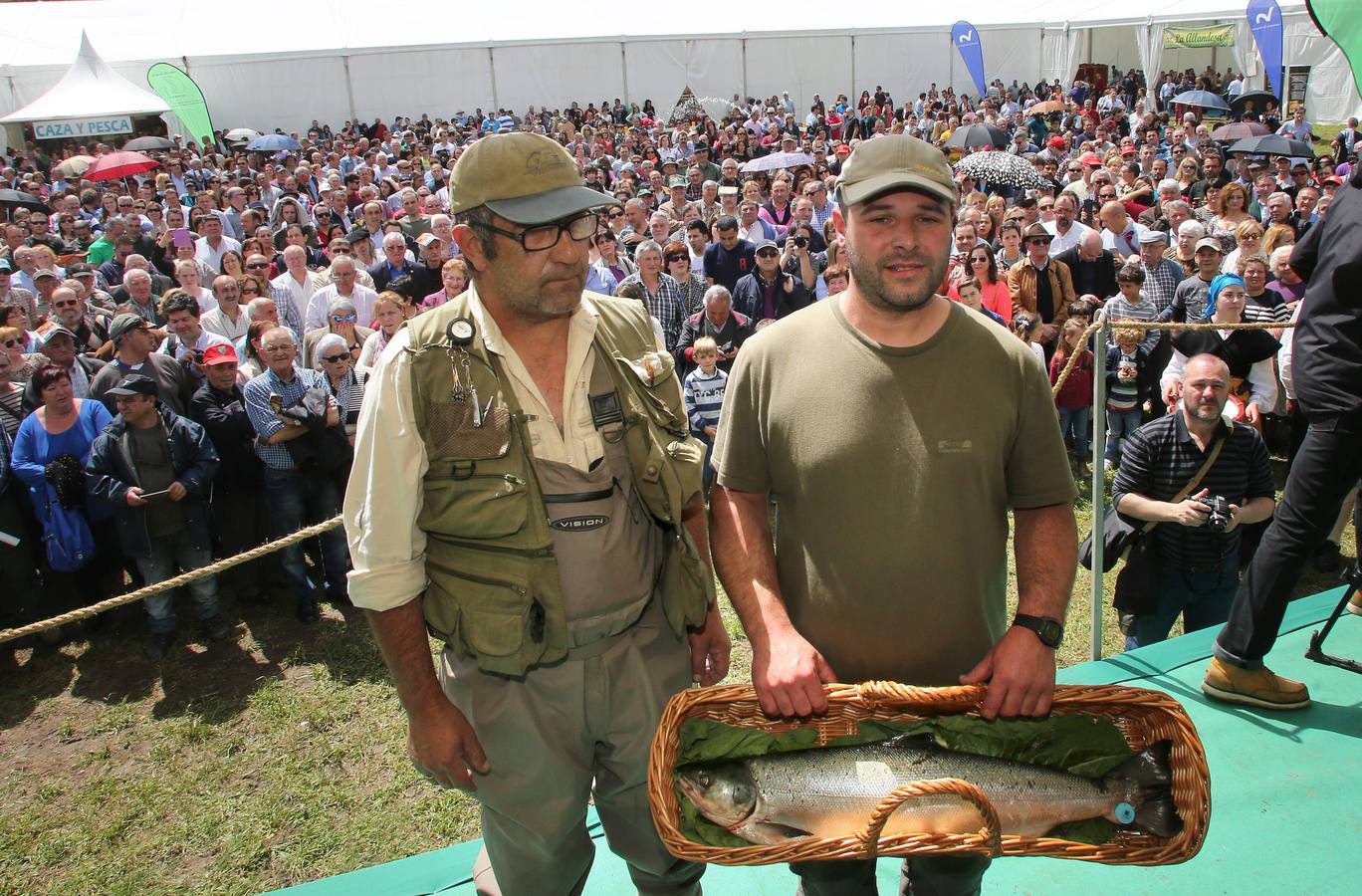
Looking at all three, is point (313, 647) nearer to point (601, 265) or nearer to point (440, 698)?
point (440, 698)

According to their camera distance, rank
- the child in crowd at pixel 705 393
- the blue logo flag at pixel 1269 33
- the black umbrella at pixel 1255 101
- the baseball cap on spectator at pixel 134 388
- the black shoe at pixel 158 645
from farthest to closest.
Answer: the black umbrella at pixel 1255 101 → the blue logo flag at pixel 1269 33 → the child in crowd at pixel 705 393 → the black shoe at pixel 158 645 → the baseball cap on spectator at pixel 134 388

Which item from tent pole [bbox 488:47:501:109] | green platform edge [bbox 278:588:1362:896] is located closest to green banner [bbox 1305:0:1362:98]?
green platform edge [bbox 278:588:1362:896]

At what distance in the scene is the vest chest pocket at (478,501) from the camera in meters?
2.06

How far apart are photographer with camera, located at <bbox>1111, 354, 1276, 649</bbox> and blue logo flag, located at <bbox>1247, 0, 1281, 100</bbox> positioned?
19.8m

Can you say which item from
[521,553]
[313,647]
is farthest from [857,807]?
[313,647]

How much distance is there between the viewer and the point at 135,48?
24469mm

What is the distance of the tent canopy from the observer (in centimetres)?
2083

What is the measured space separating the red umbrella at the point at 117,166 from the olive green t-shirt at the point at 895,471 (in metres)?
18.3

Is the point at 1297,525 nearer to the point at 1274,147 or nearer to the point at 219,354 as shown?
the point at 219,354

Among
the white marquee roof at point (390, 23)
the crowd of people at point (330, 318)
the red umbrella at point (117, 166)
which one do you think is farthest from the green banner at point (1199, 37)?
the red umbrella at point (117, 166)

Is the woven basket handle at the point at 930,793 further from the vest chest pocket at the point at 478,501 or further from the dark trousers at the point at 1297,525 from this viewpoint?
the dark trousers at the point at 1297,525

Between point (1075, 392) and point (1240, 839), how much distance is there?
4.85 meters

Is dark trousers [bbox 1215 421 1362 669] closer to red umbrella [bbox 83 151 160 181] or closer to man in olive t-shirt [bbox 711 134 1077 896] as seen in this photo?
man in olive t-shirt [bbox 711 134 1077 896]

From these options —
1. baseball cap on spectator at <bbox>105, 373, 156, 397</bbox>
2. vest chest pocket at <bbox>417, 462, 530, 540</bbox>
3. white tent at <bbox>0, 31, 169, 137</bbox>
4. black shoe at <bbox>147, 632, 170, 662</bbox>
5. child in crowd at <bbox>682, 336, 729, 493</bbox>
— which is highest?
white tent at <bbox>0, 31, 169, 137</bbox>
